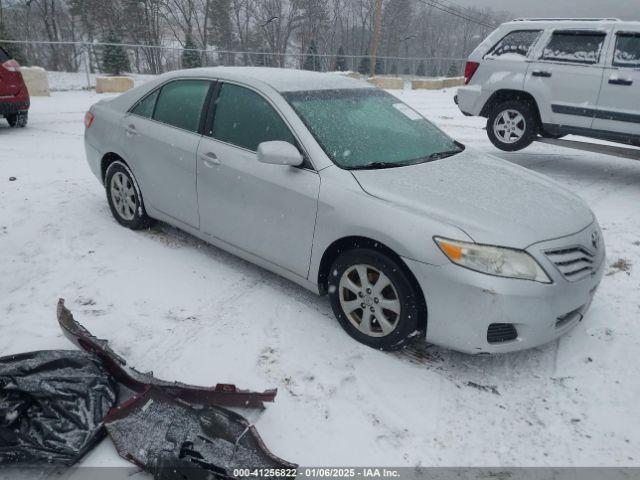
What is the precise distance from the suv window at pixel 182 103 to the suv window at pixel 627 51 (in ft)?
18.2

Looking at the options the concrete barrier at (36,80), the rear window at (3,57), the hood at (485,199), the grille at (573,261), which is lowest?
the concrete barrier at (36,80)

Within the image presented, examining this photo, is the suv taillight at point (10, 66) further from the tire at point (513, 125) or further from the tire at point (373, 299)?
the tire at point (373, 299)

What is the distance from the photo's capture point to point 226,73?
3908 mm

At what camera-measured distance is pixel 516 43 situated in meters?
7.39

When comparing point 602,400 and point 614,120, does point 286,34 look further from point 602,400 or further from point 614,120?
point 602,400

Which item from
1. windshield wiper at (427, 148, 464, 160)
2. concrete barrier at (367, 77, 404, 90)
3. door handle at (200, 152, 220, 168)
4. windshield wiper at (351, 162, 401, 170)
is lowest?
concrete barrier at (367, 77, 404, 90)

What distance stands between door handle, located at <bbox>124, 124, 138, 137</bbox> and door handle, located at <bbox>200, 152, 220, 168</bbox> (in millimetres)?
972

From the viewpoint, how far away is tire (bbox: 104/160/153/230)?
14.8 feet

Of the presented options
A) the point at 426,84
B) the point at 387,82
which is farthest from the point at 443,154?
the point at 426,84

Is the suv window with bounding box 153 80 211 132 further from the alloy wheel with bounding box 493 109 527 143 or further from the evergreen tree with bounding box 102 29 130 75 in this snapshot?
the evergreen tree with bounding box 102 29 130 75

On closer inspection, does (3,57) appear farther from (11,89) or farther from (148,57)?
(148,57)

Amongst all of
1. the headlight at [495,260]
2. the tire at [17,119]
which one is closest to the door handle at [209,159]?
the headlight at [495,260]

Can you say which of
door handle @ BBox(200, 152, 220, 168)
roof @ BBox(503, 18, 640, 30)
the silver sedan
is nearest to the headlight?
the silver sedan

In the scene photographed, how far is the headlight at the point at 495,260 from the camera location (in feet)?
8.55
